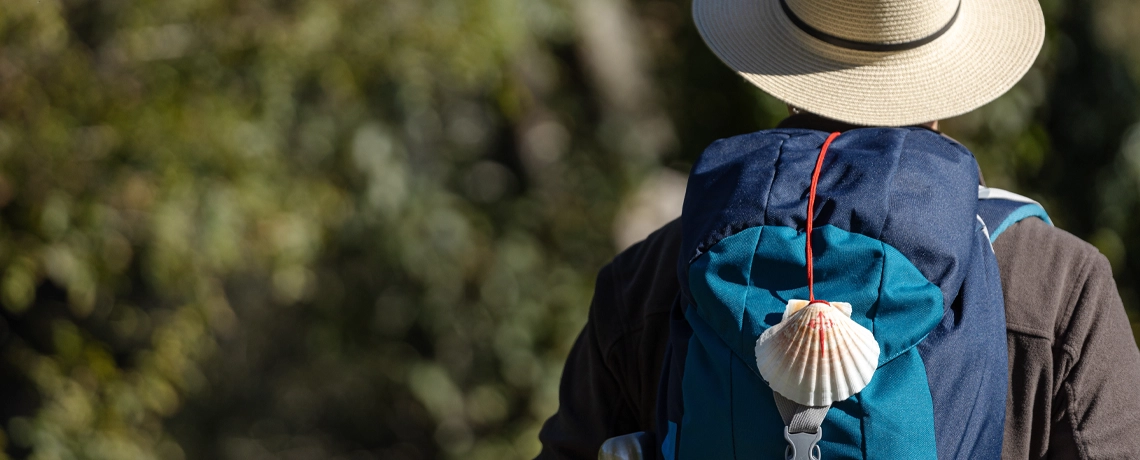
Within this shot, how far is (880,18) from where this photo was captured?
107 cm

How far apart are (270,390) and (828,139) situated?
326 centimetres

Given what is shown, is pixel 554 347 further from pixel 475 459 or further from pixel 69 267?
pixel 69 267

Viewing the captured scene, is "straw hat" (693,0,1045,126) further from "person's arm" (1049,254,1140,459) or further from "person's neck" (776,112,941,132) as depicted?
"person's arm" (1049,254,1140,459)

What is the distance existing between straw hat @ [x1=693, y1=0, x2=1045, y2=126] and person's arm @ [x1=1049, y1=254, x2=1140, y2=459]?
9.6 inches

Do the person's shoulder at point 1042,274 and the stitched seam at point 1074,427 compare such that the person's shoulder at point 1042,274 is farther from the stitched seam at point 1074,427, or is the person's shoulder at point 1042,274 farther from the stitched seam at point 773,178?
the stitched seam at point 773,178

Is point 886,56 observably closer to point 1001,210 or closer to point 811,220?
point 1001,210

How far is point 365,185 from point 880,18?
184 cm

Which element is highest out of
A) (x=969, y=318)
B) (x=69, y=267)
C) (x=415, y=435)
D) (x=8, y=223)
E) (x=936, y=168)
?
(x=8, y=223)

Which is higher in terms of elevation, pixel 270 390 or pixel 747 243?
pixel 270 390

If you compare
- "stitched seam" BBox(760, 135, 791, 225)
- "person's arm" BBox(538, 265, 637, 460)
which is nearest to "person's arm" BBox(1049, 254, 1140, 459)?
"stitched seam" BBox(760, 135, 791, 225)

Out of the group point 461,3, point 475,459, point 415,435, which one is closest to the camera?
point 461,3

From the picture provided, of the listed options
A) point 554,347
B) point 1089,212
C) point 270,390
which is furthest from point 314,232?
point 1089,212

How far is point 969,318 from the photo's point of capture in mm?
830

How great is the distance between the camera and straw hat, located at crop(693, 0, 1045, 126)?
1.06 metres
